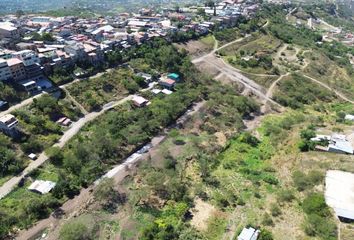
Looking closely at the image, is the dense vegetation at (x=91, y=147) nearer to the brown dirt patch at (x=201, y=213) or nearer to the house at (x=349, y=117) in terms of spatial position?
the brown dirt patch at (x=201, y=213)

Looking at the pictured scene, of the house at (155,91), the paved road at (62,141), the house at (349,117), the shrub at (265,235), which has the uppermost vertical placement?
the shrub at (265,235)

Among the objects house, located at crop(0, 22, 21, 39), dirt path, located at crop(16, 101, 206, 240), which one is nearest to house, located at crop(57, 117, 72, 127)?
dirt path, located at crop(16, 101, 206, 240)

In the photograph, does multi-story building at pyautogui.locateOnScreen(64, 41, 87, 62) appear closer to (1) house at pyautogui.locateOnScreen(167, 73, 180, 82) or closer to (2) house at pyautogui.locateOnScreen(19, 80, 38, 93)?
(2) house at pyautogui.locateOnScreen(19, 80, 38, 93)

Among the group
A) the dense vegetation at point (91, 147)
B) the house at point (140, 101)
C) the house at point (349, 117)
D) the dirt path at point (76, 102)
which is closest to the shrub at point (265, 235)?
the dense vegetation at point (91, 147)

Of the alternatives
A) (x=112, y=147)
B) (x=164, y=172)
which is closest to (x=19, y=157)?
(x=112, y=147)

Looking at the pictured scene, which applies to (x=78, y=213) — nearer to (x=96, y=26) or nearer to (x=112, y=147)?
(x=112, y=147)

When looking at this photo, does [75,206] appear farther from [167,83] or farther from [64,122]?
[167,83]
